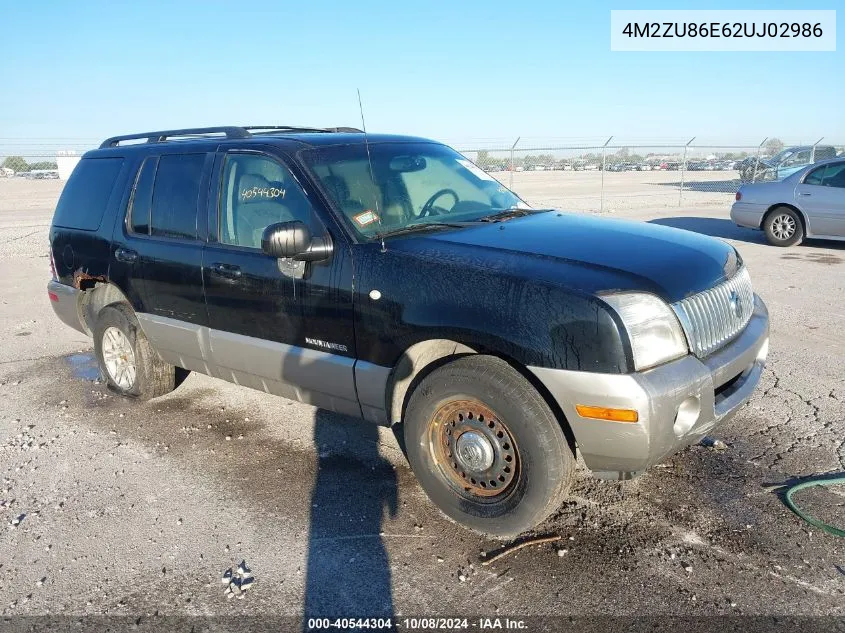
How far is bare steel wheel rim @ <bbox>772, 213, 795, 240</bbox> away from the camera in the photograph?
37.0 feet

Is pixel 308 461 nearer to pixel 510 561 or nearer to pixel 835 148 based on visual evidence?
pixel 510 561

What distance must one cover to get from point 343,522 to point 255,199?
1963 millimetres

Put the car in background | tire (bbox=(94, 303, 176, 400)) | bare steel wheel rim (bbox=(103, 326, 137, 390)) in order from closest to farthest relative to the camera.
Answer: tire (bbox=(94, 303, 176, 400)), bare steel wheel rim (bbox=(103, 326, 137, 390)), the car in background

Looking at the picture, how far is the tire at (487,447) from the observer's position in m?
2.98

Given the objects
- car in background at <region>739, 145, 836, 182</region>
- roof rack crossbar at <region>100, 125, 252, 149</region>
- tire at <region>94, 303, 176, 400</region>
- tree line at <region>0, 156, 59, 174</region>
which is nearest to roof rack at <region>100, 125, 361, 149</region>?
roof rack crossbar at <region>100, 125, 252, 149</region>

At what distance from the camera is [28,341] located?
22.6ft

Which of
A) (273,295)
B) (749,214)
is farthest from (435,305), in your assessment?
(749,214)

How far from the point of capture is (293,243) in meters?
3.42

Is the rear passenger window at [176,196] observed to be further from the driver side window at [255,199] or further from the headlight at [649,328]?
the headlight at [649,328]

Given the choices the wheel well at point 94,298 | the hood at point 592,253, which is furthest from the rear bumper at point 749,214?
the wheel well at point 94,298

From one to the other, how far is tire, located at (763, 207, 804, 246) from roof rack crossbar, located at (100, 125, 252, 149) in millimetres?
9953

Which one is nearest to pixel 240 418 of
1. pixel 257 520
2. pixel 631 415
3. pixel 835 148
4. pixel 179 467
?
pixel 179 467

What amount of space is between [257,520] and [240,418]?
4.82 feet

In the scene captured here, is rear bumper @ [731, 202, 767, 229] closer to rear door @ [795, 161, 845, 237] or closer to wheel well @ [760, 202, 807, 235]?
wheel well @ [760, 202, 807, 235]
